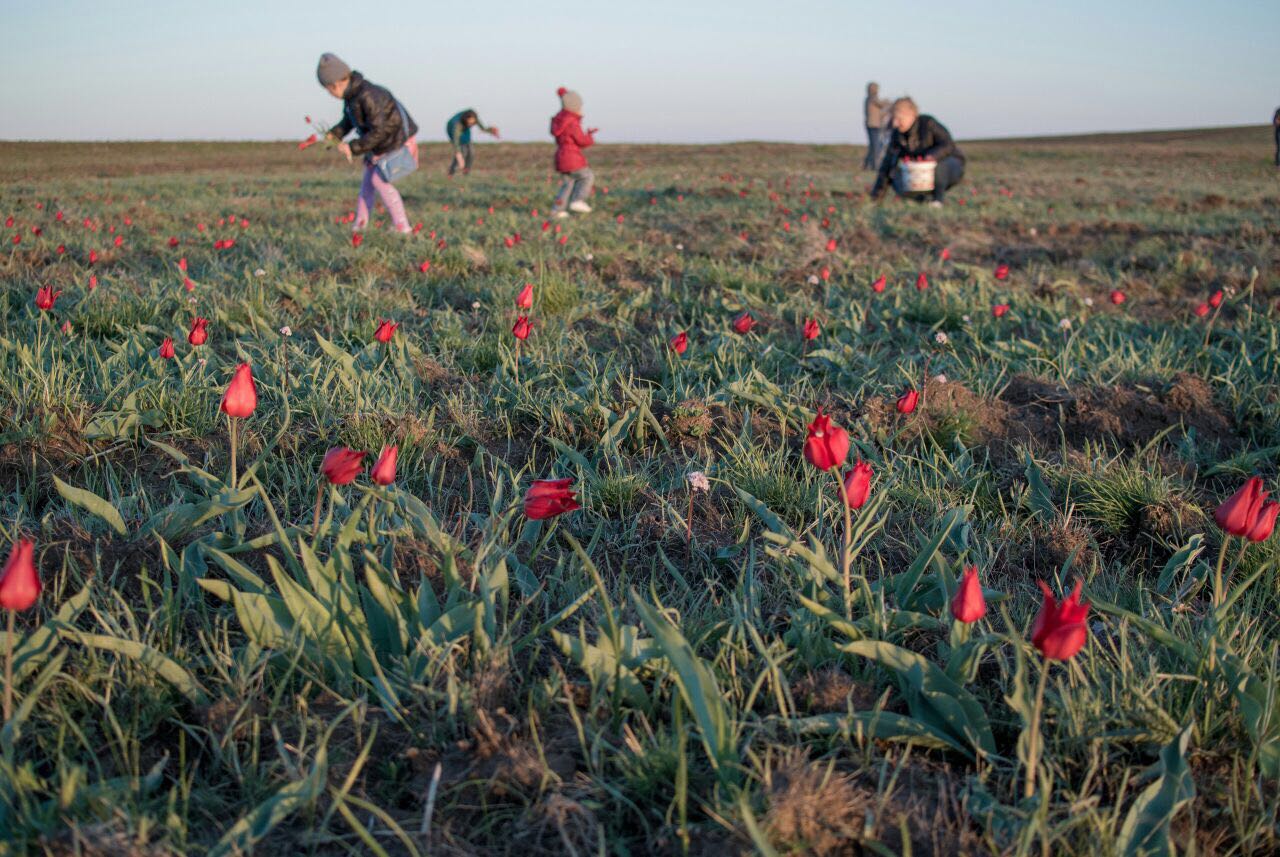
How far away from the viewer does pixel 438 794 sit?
1.32m

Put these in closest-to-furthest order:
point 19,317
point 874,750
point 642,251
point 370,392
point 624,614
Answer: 1. point 874,750
2. point 624,614
3. point 370,392
4. point 19,317
5. point 642,251

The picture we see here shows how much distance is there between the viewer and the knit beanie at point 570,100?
9.41 metres

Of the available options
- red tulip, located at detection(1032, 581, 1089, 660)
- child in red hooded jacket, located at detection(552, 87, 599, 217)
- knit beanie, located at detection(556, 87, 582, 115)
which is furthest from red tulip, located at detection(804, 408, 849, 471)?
knit beanie, located at detection(556, 87, 582, 115)

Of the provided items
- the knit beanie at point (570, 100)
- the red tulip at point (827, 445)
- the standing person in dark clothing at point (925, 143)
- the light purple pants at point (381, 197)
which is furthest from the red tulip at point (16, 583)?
the standing person in dark clothing at point (925, 143)

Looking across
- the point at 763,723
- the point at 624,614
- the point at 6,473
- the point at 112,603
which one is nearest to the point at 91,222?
the point at 6,473

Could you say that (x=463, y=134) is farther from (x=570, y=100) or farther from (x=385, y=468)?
(x=385, y=468)

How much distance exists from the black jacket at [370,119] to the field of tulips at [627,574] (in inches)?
123

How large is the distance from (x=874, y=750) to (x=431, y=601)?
88 centimetres

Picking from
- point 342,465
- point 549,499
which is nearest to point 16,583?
point 342,465

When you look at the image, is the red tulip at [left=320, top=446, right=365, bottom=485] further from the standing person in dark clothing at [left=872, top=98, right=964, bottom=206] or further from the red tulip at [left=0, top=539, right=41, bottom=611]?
the standing person in dark clothing at [left=872, top=98, right=964, bottom=206]

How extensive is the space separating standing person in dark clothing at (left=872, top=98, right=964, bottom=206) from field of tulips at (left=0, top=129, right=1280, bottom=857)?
680cm

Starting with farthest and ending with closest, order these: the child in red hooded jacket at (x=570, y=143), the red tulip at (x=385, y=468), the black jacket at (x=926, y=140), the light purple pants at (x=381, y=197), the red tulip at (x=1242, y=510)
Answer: the black jacket at (x=926, y=140) → the child in red hooded jacket at (x=570, y=143) → the light purple pants at (x=381, y=197) → the red tulip at (x=385, y=468) → the red tulip at (x=1242, y=510)

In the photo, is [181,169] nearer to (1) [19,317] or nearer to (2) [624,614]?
(1) [19,317]

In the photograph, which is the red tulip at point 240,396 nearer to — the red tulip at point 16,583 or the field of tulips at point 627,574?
the field of tulips at point 627,574
